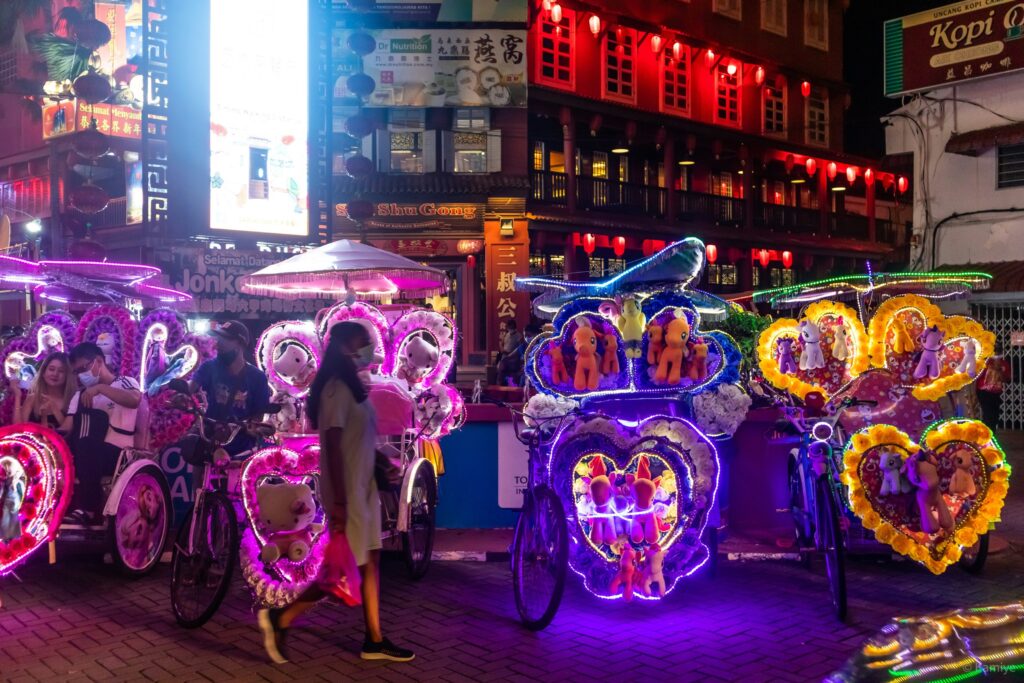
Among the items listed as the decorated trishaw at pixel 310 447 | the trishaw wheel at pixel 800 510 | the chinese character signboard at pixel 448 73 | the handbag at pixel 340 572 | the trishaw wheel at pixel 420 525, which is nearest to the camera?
the handbag at pixel 340 572

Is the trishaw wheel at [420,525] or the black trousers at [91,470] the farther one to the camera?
the black trousers at [91,470]

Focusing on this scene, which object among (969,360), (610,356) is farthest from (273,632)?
(969,360)

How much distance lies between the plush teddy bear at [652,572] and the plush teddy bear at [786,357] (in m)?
2.11

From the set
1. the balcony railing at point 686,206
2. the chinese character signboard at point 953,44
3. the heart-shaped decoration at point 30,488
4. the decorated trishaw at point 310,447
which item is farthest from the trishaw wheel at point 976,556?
the balcony railing at point 686,206

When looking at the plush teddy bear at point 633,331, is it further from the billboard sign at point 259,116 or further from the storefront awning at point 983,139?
the storefront awning at point 983,139

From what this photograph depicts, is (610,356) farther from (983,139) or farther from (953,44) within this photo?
(953,44)

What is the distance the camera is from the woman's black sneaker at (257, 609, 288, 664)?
5344mm

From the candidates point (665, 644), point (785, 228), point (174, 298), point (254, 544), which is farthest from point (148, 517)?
point (785, 228)

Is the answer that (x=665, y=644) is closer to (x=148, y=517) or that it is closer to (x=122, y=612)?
(x=122, y=612)

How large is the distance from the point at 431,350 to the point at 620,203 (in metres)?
21.0

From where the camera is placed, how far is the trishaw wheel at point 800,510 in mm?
7318

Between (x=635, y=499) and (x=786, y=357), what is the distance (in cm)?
207

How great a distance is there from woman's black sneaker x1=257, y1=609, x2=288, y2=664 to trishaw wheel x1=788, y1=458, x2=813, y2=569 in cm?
396

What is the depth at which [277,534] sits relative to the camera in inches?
246
